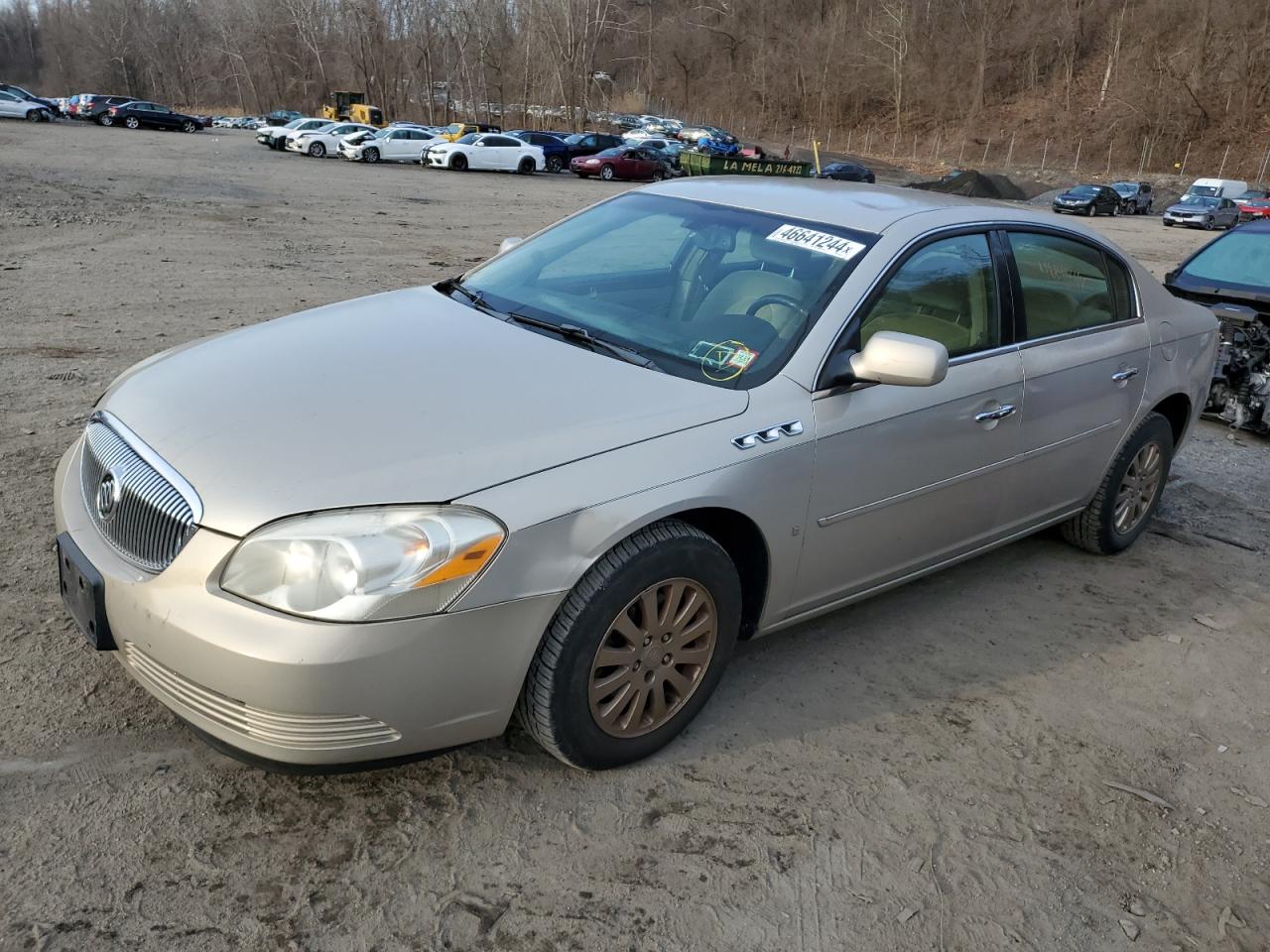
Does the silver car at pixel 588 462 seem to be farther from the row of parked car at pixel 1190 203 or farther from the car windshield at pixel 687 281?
the row of parked car at pixel 1190 203

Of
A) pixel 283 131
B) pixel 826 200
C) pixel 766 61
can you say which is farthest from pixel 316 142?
pixel 766 61

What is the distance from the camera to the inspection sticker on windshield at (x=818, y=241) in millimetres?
3596

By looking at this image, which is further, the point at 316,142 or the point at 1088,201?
the point at 316,142

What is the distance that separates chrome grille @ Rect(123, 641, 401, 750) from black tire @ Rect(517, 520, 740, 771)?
0.43 m

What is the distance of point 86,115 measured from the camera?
46750 mm

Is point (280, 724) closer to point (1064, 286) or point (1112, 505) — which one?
point (1064, 286)

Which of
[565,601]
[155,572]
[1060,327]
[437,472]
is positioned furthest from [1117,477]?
[155,572]

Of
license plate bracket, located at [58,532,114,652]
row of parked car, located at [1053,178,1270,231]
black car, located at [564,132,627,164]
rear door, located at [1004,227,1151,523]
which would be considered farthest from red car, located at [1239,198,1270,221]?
license plate bracket, located at [58,532,114,652]

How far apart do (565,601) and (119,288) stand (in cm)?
836

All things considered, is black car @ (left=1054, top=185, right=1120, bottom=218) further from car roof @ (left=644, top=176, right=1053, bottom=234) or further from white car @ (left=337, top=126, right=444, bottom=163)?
car roof @ (left=644, top=176, right=1053, bottom=234)

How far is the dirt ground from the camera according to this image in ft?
8.20

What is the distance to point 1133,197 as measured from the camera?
40438 mm

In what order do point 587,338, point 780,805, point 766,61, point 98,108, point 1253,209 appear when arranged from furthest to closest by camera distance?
1. point 766,61
2. point 98,108
3. point 1253,209
4. point 587,338
5. point 780,805

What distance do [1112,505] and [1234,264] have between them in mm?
3958
